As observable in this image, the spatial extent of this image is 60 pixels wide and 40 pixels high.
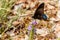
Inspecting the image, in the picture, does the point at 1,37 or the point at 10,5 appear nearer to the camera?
the point at 1,37

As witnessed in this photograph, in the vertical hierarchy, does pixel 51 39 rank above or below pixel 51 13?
below

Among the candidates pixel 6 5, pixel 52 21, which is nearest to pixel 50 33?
pixel 52 21

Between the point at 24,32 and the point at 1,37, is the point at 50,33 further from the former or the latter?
the point at 1,37

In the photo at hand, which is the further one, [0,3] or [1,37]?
[0,3]

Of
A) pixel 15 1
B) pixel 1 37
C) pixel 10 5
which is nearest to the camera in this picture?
pixel 1 37

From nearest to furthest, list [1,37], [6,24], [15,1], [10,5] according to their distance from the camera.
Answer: [1,37]
[6,24]
[10,5]
[15,1]

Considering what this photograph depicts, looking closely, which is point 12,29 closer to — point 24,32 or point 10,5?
point 24,32

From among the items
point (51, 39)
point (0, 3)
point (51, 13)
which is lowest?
point (51, 39)

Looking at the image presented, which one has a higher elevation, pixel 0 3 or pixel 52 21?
pixel 0 3

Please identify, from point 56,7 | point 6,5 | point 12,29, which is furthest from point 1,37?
point 56,7
